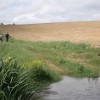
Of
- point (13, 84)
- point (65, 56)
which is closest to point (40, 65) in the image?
point (13, 84)

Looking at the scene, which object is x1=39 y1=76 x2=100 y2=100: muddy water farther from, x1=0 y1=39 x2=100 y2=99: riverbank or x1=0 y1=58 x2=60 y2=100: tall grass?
x1=0 y1=58 x2=60 y2=100: tall grass

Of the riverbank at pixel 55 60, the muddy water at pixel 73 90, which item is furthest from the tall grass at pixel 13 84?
the riverbank at pixel 55 60

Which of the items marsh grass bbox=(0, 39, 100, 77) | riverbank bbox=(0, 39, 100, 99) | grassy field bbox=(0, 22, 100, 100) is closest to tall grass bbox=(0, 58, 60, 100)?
grassy field bbox=(0, 22, 100, 100)

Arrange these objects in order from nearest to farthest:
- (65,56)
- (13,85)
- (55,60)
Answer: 1. (13,85)
2. (55,60)
3. (65,56)

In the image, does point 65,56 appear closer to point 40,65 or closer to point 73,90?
point 40,65

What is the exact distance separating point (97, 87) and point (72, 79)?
4.04 metres

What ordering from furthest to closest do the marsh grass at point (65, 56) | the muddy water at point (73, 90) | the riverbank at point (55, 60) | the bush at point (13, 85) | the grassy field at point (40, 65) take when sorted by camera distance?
the marsh grass at point (65, 56) → the riverbank at point (55, 60) → the muddy water at point (73, 90) → the grassy field at point (40, 65) → the bush at point (13, 85)

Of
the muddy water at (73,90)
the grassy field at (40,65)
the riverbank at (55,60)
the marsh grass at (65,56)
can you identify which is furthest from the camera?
the marsh grass at (65,56)

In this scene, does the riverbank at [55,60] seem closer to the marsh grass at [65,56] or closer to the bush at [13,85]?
the marsh grass at [65,56]

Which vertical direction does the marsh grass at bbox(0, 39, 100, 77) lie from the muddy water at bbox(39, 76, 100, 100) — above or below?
above

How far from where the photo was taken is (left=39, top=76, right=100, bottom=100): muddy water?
20.8 m

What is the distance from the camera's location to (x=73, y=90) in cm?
2330

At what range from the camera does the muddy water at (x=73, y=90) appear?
68.3 ft

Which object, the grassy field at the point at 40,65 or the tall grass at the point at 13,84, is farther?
the grassy field at the point at 40,65
